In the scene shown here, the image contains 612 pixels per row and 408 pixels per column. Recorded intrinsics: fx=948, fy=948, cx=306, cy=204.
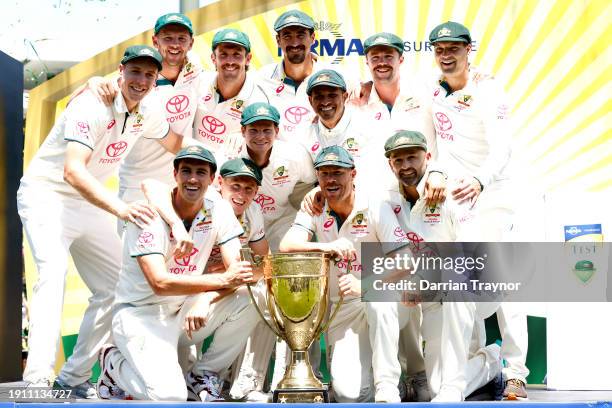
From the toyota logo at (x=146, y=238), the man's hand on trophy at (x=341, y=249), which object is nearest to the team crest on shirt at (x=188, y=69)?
the toyota logo at (x=146, y=238)

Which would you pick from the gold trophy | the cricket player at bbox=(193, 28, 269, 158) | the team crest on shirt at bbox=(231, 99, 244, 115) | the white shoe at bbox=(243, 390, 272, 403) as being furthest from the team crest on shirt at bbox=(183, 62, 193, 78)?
the white shoe at bbox=(243, 390, 272, 403)

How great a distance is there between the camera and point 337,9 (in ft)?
22.2

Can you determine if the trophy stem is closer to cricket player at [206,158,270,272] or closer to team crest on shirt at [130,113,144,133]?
cricket player at [206,158,270,272]

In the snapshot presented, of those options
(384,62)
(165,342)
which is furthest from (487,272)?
(165,342)

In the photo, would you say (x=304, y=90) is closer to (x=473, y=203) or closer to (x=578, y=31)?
(x=473, y=203)

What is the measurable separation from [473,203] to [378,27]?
173cm

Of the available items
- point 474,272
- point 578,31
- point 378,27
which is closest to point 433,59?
point 378,27

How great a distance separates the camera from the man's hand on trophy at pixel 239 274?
16.5ft

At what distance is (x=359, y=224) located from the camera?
5391 millimetres

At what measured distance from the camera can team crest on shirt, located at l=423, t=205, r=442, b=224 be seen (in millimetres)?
5297

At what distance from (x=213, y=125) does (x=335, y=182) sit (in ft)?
4.04

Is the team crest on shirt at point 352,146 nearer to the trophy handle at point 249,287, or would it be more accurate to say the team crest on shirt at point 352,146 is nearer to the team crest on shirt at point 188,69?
the trophy handle at point 249,287

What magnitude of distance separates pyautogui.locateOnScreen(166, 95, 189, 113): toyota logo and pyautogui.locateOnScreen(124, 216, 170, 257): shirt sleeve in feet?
3.83

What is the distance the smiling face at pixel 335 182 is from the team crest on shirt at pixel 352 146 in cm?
49
